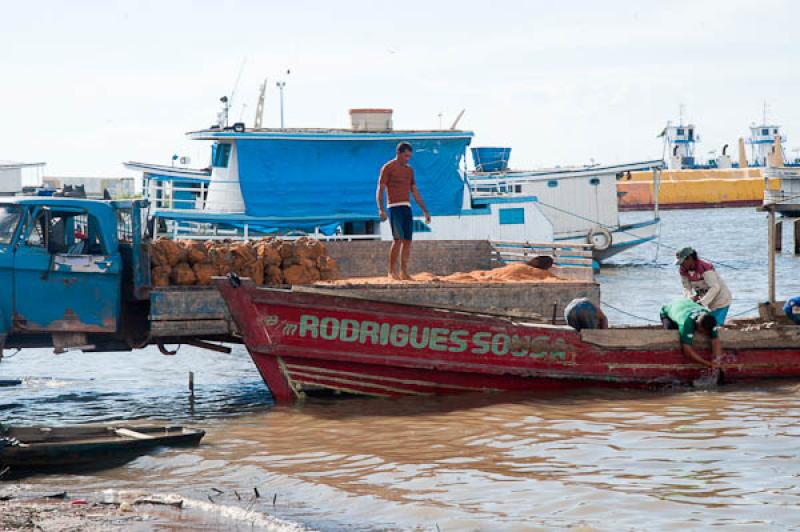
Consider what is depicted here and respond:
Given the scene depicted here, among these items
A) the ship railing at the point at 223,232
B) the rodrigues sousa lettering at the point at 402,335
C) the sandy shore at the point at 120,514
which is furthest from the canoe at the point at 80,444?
the ship railing at the point at 223,232

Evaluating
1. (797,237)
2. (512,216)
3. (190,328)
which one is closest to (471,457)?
(190,328)

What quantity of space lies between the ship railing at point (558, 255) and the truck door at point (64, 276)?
6414 millimetres

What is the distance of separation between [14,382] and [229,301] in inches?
199

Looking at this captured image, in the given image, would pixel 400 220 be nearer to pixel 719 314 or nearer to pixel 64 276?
pixel 719 314

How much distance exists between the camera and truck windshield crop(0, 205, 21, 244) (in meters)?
12.1

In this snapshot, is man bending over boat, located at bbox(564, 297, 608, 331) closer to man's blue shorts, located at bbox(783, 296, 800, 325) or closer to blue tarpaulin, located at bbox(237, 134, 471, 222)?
man's blue shorts, located at bbox(783, 296, 800, 325)

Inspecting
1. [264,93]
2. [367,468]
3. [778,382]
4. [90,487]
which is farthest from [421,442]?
[264,93]

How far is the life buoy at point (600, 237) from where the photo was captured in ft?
126

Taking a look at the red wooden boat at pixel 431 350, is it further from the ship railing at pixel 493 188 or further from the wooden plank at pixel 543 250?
the ship railing at pixel 493 188

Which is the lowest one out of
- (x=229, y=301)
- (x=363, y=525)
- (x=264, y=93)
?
(x=363, y=525)

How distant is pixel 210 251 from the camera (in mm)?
13227

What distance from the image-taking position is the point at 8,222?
12.2 meters

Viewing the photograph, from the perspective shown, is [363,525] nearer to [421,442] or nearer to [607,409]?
[421,442]

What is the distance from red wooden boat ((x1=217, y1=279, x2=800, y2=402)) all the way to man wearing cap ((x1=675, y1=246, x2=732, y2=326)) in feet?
1.30
